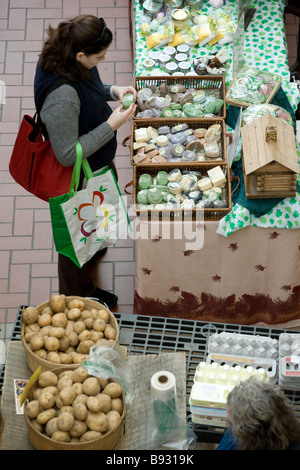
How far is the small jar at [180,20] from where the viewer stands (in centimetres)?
468

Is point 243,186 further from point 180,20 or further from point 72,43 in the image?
point 180,20

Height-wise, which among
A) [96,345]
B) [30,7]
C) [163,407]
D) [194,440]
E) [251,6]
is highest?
[30,7]

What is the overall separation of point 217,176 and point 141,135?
0.59m

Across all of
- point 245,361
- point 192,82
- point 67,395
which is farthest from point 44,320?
point 192,82

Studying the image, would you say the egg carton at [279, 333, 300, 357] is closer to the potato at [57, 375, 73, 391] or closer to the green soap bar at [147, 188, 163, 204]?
the potato at [57, 375, 73, 391]

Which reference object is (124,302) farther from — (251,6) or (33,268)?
(251,6)

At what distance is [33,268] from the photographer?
15.0 ft

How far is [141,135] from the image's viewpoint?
3994mm

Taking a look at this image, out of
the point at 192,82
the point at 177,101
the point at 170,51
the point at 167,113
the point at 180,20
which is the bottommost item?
the point at 167,113

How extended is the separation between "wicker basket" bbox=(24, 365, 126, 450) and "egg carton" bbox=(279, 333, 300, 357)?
79 cm

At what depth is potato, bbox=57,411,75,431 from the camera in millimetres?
2256

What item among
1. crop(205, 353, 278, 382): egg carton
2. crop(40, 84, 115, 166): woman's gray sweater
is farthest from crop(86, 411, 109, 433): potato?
crop(40, 84, 115, 166): woman's gray sweater
